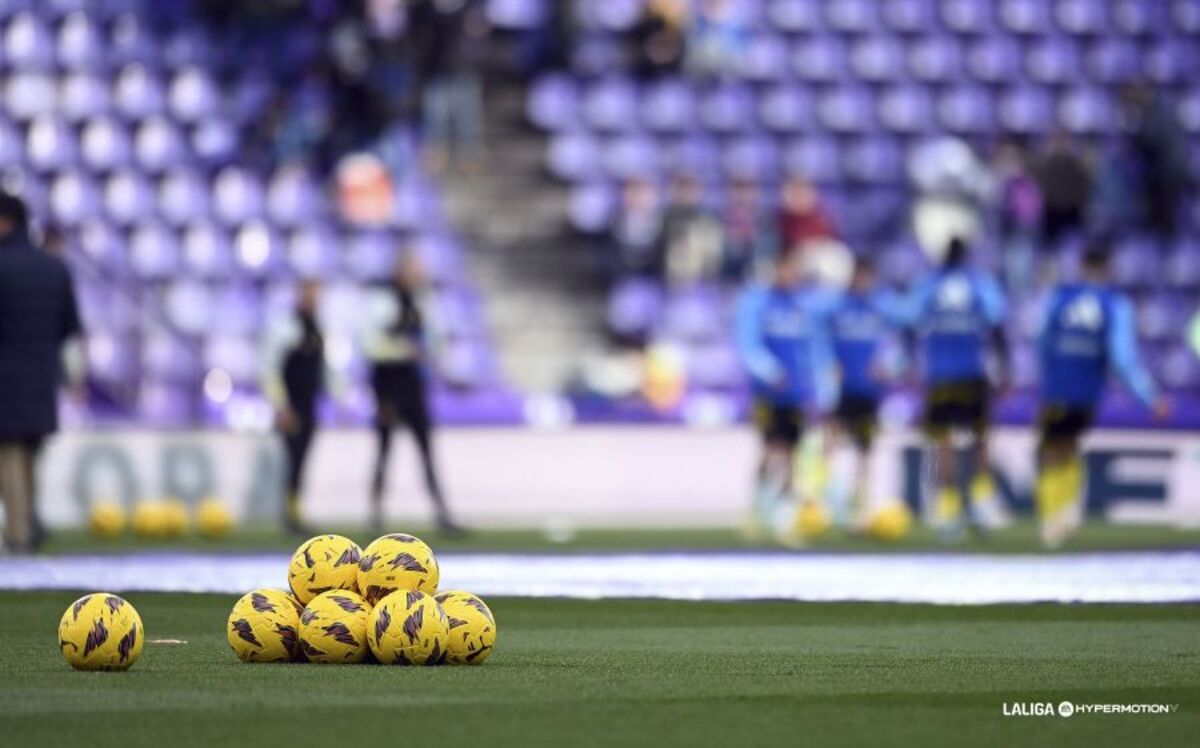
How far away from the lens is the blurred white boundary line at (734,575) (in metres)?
12.1

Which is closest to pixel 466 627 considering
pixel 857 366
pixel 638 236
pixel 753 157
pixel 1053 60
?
pixel 857 366

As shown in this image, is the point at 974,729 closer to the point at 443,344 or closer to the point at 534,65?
the point at 443,344

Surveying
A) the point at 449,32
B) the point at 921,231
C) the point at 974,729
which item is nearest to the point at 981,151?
the point at 921,231

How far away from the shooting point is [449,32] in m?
26.2

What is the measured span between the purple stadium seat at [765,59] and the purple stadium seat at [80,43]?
7.69 m

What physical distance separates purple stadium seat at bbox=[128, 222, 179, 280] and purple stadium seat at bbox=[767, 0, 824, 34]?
7.93 metres

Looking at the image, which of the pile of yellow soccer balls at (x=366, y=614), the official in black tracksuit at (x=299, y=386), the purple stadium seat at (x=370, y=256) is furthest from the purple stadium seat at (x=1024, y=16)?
the pile of yellow soccer balls at (x=366, y=614)

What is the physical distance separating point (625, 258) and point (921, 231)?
3.71 metres

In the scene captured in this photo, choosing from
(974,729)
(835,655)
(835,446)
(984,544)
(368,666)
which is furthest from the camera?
(835,446)

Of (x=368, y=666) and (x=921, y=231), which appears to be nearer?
(x=368, y=666)

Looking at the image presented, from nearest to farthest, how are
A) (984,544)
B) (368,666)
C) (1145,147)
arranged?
(368,666) < (984,544) < (1145,147)

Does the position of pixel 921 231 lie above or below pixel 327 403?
above

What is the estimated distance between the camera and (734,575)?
46.2 feet

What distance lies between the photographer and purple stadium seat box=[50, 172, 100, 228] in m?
25.4
